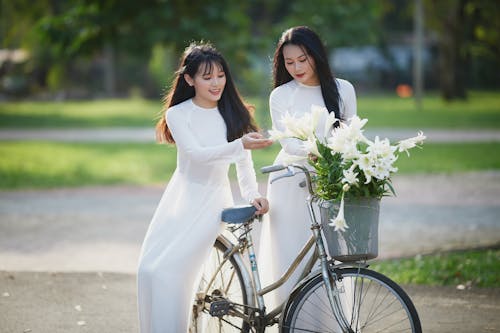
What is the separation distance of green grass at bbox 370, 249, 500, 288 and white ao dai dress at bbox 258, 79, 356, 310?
2405 mm

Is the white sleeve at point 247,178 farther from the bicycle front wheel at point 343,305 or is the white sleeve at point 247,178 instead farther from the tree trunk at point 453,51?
the tree trunk at point 453,51

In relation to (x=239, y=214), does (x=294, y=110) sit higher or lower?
higher

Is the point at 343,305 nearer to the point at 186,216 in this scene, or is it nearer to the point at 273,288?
the point at 273,288

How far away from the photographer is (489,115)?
94.8 ft

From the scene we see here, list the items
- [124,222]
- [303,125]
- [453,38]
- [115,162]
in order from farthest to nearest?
1. [453,38]
2. [115,162]
3. [124,222]
4. [303,125]

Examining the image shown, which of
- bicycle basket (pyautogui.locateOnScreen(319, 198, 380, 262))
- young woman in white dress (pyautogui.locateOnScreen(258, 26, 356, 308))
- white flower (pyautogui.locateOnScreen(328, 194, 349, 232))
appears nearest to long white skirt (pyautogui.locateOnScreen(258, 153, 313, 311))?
young woman in white dress (pyautogui.locateOnScreen(258, 26, 356, 308))

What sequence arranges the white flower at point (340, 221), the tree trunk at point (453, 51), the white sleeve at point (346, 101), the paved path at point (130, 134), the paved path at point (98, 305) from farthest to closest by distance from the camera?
1. the tree trunk at point (453, 51)
2. the paved path at point (130, 134)
3. the paved path at point (98, 305)
4. the white sleeve at point (346, 101)
5. the white flower at point (340, 221)

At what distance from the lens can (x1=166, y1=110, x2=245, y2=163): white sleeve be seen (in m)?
4.56

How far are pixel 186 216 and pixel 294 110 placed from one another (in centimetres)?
88

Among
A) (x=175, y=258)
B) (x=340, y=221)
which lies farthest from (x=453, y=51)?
(x=340, y=221)

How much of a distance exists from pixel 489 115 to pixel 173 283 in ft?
84.6

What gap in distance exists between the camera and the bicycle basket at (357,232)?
158 inches

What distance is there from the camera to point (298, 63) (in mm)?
4898

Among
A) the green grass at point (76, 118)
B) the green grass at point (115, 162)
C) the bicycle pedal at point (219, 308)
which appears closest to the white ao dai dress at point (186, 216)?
the bicycle pedal at point (219, 308)
